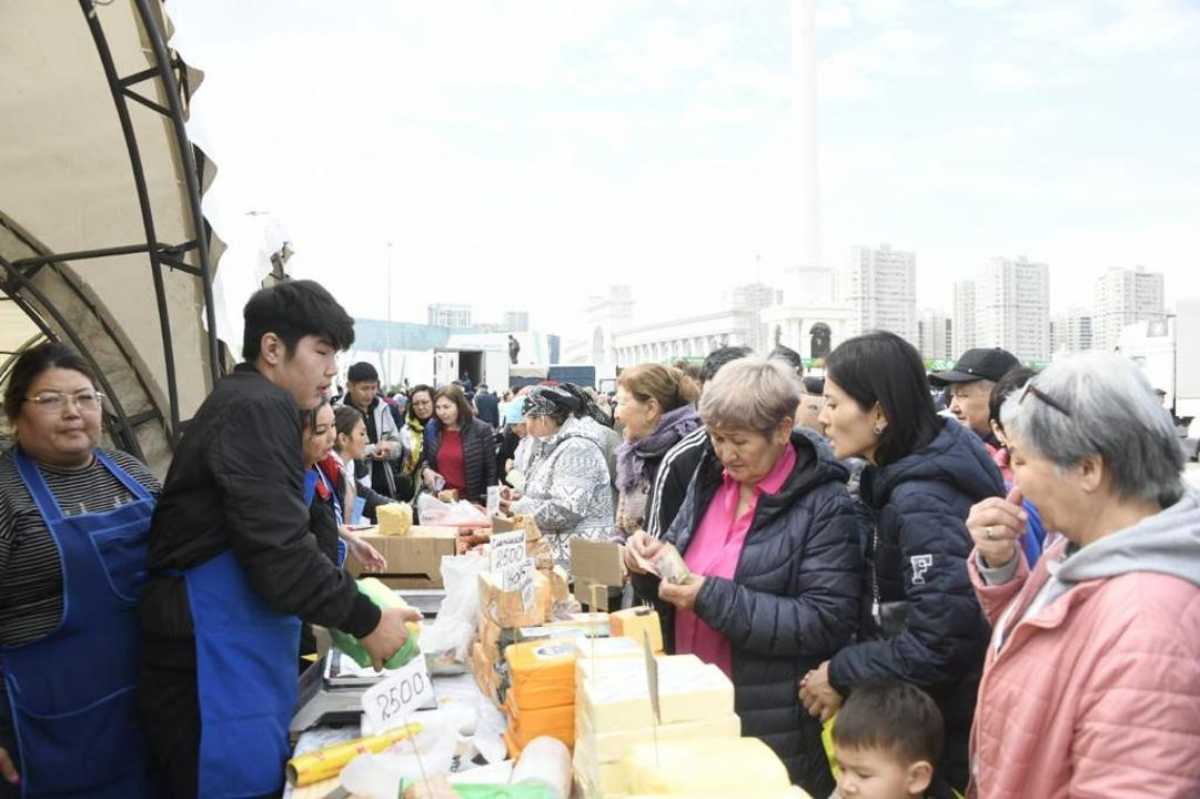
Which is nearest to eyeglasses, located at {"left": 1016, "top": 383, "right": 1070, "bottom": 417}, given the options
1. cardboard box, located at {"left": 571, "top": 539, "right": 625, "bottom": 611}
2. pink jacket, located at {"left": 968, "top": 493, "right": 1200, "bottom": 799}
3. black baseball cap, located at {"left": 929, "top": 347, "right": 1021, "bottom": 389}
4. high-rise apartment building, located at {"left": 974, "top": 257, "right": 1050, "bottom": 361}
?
pink jacket, located at {"left": 968, "top": 493, "right": 1200, "bottom": 799}

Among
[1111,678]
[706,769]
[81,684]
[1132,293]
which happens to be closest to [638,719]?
[706,769]

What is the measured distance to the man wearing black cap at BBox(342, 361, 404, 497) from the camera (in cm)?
741

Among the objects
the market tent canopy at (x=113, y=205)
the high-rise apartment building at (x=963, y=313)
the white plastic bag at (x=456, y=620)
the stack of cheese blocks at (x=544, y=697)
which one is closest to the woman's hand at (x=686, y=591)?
the stack of cheese blocks at (x=544, y=697)

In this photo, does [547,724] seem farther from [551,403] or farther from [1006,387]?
[551,403]

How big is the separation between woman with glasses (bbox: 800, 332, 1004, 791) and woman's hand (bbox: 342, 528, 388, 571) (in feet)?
6.75

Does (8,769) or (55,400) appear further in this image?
(55,400)

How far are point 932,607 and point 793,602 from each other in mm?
348

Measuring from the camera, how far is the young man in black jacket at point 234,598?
6.43 ft

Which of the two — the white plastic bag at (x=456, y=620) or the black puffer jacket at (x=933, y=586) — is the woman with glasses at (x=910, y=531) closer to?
the black puffer jacket at (x=933, y=586)

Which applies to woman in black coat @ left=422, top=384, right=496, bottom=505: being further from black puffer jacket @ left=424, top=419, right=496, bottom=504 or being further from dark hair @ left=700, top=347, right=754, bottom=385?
dark hair @ left=700, top=347, right=754, bottom=385

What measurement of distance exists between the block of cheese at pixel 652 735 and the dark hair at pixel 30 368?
2041 mm

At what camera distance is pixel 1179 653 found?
1.21m

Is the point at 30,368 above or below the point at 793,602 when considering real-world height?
above

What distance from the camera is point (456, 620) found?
2791 millimetres
